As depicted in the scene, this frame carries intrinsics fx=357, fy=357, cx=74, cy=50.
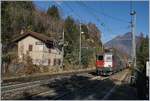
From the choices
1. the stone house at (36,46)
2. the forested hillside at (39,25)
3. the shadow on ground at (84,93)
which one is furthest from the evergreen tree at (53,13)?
the shadow on ground at (84,93)

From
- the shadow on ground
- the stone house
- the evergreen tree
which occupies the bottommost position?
the shadow on ground

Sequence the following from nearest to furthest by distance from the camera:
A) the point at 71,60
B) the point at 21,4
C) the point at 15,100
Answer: the point at 15,100 < the point at 71,60 < the point at 21,4

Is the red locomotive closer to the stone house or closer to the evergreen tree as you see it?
the stone house

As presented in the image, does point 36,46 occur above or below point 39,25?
below

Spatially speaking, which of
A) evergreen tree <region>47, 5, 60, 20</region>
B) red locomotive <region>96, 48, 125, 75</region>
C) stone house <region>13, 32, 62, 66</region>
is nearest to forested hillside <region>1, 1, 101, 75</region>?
evergreen tree <region>47, 5, 60, 20</region>

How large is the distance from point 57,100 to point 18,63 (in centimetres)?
3270

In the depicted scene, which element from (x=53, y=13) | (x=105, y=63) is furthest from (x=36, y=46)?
(x=53, y=13)

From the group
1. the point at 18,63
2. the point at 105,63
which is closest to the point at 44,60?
the point at 18,63

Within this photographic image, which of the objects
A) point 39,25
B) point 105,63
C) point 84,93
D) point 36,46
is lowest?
point 84,93

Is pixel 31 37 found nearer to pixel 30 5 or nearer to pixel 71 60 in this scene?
pixel 71 60

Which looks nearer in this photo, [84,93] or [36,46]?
[84,93]

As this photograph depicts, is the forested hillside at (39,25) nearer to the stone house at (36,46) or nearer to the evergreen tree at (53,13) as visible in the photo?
the evergreen tree at (53,13)

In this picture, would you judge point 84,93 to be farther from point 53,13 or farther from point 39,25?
point 53,13

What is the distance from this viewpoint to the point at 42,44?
214 ft
